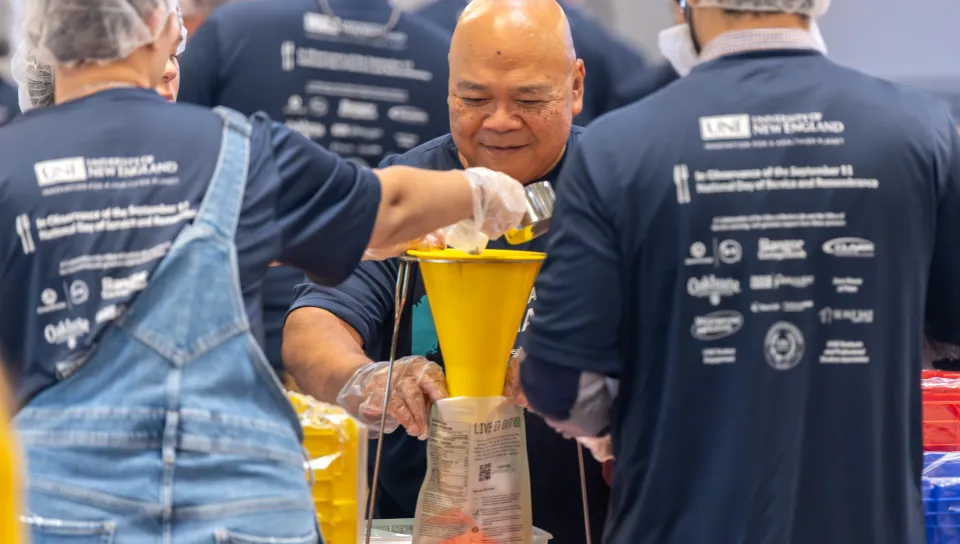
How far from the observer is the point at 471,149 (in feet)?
7.86

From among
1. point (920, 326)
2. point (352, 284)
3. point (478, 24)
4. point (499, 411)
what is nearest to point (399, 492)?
point (352, 284)

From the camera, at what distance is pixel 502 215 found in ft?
6.25

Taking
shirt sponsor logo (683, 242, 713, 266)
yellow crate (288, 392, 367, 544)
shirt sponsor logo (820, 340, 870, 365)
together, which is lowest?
yellow crate (288, 392, 367, 544)

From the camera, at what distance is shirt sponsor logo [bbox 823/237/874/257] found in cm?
158

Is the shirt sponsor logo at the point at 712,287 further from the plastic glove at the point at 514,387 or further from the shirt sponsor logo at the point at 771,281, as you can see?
the plastic glove at the point at 514,387

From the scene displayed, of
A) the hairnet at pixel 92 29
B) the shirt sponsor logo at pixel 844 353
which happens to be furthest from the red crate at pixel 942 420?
the hairnet at pixel 92 29

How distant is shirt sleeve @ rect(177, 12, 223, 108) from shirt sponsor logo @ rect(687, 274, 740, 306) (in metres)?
1.73

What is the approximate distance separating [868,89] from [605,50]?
5.56ft

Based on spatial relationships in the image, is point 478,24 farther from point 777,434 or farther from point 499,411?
point 777,434

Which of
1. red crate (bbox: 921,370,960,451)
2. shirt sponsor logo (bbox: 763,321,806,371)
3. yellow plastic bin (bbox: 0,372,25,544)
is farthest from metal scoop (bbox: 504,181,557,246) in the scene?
yellow plastic bin (bbox: 0,372,25,544)

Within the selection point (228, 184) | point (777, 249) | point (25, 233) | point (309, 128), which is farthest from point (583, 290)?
point (309, 128)

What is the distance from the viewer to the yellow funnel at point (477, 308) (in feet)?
6.08

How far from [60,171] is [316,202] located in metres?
0.33

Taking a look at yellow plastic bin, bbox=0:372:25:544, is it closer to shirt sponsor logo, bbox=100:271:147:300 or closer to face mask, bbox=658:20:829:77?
shirt sponsor logo, bbox=100:271:147:300
